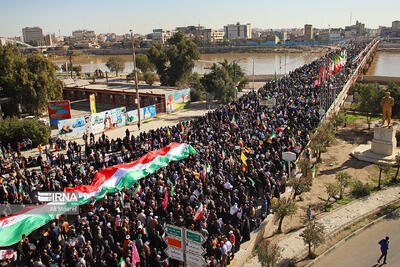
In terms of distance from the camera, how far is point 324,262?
1186cm

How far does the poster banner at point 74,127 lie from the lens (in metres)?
26.3

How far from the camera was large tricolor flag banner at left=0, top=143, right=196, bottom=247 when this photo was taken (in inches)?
414

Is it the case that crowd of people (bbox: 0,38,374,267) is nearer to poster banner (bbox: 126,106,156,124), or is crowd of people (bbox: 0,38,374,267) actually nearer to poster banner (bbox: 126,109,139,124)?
poster banner (bbox: 126,109,139,124)

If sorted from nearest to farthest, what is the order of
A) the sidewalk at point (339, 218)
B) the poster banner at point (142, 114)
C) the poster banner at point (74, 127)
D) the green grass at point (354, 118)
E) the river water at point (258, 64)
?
1. the sidewalk at point (339, 218)
2. the poster banner at point (74, 127)
3. the poster banner at point (142, 114)
4. the green grass at point (354, 118)
5. the river water at point (258, 64)

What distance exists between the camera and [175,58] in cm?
4781

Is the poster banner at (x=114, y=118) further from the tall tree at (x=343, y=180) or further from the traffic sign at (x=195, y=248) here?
the traffic sign at (x=195, y=248)

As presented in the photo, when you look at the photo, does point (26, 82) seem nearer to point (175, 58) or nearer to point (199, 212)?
point (175, 58)

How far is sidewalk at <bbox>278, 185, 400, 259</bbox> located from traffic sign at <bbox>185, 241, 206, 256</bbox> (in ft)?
21.4

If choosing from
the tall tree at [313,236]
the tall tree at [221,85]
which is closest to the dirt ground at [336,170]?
the tall tree at [313,236]

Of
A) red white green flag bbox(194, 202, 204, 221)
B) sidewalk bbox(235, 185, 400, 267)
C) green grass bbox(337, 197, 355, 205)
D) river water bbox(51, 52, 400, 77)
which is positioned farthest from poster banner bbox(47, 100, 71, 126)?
river water bbox(51, 52, 400, 77)

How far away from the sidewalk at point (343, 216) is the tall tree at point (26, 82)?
92.8ft

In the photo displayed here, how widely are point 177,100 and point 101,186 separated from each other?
25820 millimetres

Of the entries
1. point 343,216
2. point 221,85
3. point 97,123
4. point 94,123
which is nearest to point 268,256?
point 343,216

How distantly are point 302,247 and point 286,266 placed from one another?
1.23 metres
